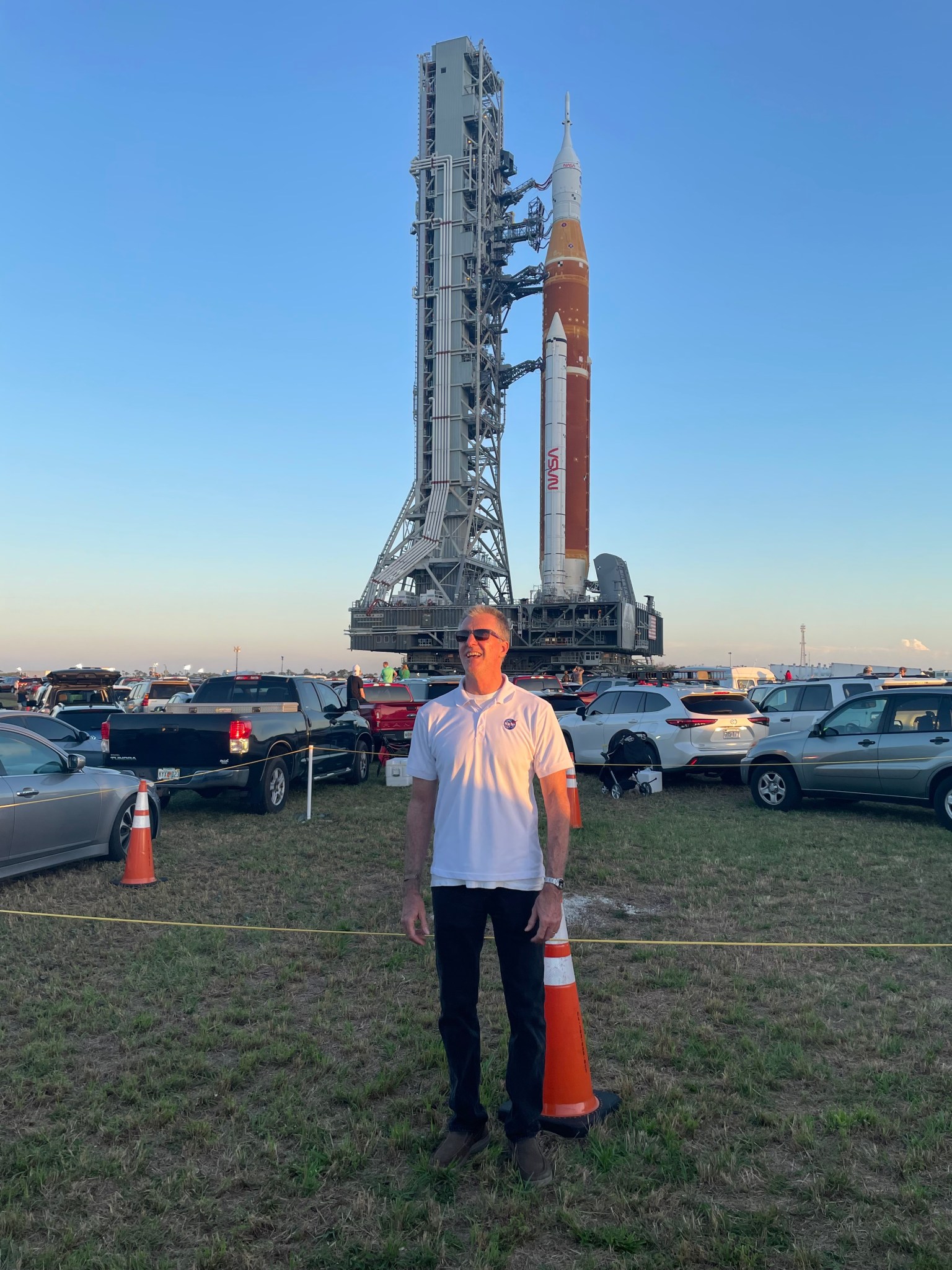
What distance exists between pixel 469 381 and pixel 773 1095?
65366mm

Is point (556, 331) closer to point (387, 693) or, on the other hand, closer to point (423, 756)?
point (387, 693)

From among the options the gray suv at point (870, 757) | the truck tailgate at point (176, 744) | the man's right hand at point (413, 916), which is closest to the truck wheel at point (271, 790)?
the truck tailgate at point (176, 744)

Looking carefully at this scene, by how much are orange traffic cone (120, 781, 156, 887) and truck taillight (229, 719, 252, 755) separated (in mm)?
2985

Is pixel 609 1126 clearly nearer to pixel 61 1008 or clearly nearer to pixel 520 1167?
pixel 520 1167

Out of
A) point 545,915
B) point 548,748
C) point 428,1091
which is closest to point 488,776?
point 548,748

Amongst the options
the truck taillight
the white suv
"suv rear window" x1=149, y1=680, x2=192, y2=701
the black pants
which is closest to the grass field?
the black pants

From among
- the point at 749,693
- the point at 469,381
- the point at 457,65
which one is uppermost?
the point at 457,65

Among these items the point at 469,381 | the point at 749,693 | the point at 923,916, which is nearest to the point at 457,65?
the point at 469,381

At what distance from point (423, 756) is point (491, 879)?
59cm

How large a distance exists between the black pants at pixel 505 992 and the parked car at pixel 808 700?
1354 cm

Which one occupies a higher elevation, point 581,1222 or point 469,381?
point 469,381

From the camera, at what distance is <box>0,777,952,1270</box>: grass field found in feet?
10.5

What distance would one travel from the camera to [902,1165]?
140 inches

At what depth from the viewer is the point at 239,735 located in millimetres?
11898
